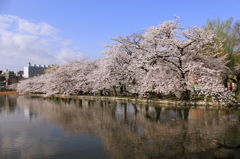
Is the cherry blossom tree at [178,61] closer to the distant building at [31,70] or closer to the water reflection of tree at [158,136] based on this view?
the water reflection of tree at [158,136]

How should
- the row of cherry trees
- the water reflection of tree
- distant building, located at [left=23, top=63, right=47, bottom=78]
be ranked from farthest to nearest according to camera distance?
1. distant building, located at [left=23, top=63, right=47, bottom=78]
2. the row of cherry trees
3. the water reflection of tree

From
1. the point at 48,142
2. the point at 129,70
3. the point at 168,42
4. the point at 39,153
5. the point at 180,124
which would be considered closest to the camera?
the point at 39,153

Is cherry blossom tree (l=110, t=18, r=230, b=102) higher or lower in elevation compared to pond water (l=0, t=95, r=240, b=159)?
higher

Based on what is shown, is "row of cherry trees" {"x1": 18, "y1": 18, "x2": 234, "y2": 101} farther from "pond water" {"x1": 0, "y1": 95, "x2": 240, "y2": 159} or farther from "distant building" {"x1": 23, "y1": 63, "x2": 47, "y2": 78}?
"distant building" {"x1": 23, "y1": 63, "x2": 47, "y2": 78}

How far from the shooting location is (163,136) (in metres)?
8.80

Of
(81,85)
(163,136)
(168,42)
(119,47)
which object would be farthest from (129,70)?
(163,136)

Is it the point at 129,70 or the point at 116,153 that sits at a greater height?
the point at 129,70

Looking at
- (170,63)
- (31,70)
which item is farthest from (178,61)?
(31,70)

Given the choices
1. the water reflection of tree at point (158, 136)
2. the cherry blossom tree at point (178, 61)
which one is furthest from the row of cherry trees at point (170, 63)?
the water reflection of tree at point (158, 136)

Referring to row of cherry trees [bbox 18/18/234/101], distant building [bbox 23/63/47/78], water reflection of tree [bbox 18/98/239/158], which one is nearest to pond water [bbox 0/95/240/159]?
water reflection of tree [bbox 18/98/239/158]

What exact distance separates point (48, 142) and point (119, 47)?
18.4 meters

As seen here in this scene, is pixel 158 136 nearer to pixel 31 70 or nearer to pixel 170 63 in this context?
pixel 170 63

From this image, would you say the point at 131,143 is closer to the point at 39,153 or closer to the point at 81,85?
the point at 39,153

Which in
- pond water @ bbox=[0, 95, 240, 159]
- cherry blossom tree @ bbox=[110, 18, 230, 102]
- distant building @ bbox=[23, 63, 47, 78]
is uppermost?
distant building @ bbox=[23, 63, 47, 78]
